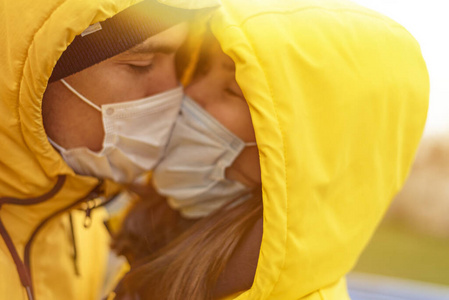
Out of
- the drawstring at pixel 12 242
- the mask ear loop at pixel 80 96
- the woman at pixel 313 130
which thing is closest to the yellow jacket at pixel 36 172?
the drawstring at pixel 12 242

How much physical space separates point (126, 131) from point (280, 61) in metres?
0.41

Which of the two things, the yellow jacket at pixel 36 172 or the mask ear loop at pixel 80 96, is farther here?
the mask ear loop at pixel 80 96

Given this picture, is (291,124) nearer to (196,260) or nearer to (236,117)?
(236,117)

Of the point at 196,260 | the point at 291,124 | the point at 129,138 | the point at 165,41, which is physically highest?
the point at 165,41

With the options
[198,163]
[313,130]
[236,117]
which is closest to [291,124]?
[313,130]

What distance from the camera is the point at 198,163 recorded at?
111 centimetres

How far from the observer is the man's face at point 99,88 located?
88 centimetres

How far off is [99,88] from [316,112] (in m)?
0.47

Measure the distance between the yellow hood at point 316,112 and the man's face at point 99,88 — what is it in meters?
0.16

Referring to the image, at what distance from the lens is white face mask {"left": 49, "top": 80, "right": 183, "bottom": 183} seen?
0.95 meters

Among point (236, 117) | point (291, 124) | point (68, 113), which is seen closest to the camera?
point (291, 124)

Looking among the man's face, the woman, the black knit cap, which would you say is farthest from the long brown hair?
the black knit cap

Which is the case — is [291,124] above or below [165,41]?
below

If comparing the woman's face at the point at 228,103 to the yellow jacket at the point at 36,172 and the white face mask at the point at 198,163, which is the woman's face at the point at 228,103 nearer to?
the white face mask at the point at 198,163
